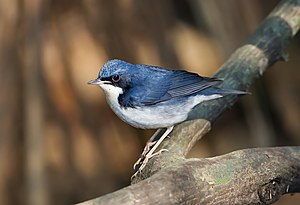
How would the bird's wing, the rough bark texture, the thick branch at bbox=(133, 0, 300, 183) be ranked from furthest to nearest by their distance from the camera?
the bird's wing → the thick branch at bbox=(133, 0, 300, 183) → the rough bark texture

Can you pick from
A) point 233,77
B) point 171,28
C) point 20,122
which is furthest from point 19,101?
point 233,77

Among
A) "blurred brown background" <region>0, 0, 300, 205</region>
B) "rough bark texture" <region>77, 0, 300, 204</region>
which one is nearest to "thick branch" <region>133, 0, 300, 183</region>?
"rough bark texture" <region>77, 0, 300, 204</region>

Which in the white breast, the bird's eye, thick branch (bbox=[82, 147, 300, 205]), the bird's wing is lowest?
thick branch (bbox=[82, 147, 300, 205])

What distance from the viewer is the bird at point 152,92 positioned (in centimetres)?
280

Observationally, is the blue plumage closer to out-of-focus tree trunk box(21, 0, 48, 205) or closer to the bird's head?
the bird's head

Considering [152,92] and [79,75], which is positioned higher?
[79,75]

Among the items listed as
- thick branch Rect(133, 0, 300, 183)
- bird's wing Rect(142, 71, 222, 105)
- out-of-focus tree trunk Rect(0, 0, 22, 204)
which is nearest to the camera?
thick branch Rect(133, 0, 300, 183)

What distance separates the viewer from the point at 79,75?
4.08 meters

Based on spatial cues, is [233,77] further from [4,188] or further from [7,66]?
[4,188]

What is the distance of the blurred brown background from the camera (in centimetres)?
374

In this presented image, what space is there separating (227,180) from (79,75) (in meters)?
1.99

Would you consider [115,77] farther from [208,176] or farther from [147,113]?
[208,176]

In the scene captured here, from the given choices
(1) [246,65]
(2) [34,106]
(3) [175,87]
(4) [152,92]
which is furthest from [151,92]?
(2) [34,106]

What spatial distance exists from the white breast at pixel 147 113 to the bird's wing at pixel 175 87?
1.5 inches
